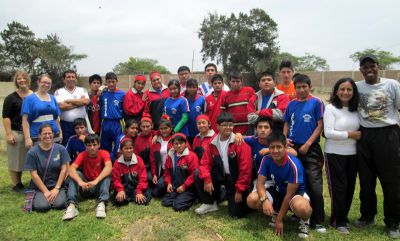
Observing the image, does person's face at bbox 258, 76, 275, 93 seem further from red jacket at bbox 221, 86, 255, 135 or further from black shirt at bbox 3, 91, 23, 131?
black shirt at bbox 3, 91, 23, 131

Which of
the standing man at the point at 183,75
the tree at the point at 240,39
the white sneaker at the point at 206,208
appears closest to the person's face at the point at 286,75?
the standing man at the point at 183,75

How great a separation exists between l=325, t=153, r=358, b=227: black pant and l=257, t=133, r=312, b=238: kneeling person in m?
0.37

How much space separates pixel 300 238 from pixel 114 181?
282cm

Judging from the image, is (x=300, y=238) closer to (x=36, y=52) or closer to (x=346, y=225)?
(x=346, y=225)

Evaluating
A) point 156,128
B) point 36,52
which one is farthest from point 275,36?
point 156,128

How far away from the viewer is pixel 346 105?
4211mm

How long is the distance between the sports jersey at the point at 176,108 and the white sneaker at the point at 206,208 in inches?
64.0

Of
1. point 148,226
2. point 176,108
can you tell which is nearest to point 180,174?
point 148,226

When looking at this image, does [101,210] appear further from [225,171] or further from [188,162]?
[225,171]

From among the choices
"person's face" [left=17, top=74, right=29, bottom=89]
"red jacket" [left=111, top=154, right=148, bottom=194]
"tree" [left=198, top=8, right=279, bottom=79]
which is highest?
"tree" [left=198, top=8, right=279, bottom=79]

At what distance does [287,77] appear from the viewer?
17.3ft

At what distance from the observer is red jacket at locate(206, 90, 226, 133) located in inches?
224

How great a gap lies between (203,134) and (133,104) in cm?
157

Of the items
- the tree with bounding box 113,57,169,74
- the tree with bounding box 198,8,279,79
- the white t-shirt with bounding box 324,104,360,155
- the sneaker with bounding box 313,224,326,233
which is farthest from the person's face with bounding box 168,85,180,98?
the tree with bounding box 113,57,169,74
